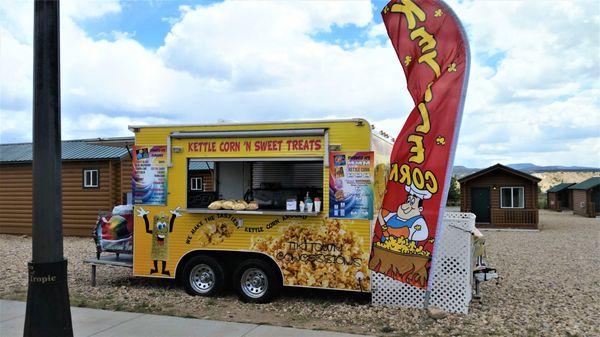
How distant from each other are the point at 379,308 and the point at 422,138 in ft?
10.2

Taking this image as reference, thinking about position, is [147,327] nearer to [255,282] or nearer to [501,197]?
[255,282]

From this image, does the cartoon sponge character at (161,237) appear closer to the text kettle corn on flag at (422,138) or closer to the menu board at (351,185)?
the menu board at (351,185)

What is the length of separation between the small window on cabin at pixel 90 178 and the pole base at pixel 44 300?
14704 mm

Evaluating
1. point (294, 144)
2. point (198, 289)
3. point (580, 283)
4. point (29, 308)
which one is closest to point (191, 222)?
point (198, 289)

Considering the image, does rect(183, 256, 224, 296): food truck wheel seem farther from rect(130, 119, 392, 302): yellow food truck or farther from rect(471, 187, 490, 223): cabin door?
rect(471, 187, 490, 223): cabin door

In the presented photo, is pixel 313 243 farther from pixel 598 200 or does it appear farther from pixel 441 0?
pixel 598 200

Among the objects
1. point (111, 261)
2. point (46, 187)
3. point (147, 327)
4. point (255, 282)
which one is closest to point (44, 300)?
point (46, 187)

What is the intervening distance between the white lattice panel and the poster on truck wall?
154 inches

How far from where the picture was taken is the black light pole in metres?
3.42

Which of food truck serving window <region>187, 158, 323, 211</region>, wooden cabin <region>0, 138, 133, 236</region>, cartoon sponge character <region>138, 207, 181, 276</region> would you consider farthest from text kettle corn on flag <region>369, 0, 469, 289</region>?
wooden cabin <region>0, 138, 133, 236</region>

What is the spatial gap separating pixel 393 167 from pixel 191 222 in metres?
4.02

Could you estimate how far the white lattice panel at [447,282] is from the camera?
721cm

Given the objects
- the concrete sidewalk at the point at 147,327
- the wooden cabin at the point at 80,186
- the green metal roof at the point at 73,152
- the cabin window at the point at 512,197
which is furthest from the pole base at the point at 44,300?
the cabin window at the point at 512,197

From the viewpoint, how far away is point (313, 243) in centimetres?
759
